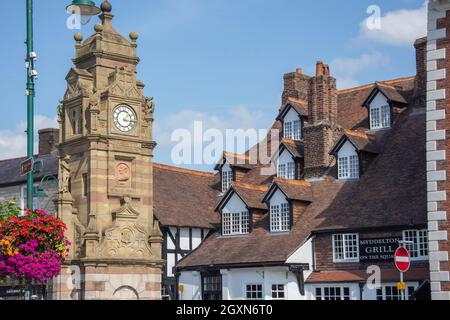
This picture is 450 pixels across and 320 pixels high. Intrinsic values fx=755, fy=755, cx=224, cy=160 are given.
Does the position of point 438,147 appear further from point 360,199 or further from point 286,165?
point 286,165

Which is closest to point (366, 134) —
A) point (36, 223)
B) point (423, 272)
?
point (423, 272)

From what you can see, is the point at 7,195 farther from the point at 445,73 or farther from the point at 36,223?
the point at 445,73

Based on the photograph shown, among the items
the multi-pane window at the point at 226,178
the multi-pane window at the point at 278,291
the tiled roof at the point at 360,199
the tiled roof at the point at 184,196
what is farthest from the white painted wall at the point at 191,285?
the multi-pane window at the point at 226,178

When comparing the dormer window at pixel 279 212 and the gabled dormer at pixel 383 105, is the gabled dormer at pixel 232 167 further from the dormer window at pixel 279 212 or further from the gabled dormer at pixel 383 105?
the gabled dormer at pixel 383 105

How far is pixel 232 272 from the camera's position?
32.6 meters

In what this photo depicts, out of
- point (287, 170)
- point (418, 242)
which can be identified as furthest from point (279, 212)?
point (418, 242)

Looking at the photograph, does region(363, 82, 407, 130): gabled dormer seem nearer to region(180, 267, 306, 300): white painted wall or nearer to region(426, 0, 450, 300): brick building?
region(180, 267, 306, 300): white painted wall

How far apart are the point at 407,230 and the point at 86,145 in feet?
39.8

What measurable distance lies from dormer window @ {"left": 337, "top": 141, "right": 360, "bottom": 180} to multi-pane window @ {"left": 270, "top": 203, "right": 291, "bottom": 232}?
2808 mm

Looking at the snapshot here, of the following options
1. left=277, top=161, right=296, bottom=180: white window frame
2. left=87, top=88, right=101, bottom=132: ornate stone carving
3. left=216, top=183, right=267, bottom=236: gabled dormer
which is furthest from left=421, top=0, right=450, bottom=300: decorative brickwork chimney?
left=277, top=161, right=296, bottom=180: white window frame

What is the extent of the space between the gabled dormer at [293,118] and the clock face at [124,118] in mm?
11065

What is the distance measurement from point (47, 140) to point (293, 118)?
50.2 ft

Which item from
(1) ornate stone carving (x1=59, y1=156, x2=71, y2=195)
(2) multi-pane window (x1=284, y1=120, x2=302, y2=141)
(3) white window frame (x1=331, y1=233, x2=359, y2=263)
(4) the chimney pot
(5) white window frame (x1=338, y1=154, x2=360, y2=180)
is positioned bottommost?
(3) white window frame (x1=331, y1=233, x2=359, y2=263)

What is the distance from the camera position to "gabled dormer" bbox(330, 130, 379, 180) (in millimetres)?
32125
